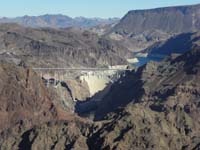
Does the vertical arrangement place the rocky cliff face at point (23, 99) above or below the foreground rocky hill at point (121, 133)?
below

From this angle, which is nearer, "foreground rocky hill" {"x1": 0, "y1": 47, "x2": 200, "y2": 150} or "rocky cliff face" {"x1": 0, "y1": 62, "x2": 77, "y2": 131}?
"foreground rocky hill" {"x1": 0, "y1": 47, "x2": 200, "y2": 150}

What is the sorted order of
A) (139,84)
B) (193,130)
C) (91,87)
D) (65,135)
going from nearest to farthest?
(65,135), (193,130), (139,84), (91,87)

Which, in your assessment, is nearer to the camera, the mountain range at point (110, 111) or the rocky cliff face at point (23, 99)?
the mountain range at point (110, 111)

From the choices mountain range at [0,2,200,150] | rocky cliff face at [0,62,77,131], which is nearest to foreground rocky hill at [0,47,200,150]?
mountain range at [0,2,200,150]

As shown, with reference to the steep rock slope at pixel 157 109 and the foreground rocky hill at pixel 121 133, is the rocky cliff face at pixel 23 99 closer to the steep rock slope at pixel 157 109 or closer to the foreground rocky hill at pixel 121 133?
the steep rock slope at pixel 157 109

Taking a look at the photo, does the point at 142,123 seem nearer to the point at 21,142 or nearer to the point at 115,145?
the point at 115,145

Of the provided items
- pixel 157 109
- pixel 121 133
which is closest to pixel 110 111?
pixel 157 109

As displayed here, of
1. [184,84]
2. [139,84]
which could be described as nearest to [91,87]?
[139,84]

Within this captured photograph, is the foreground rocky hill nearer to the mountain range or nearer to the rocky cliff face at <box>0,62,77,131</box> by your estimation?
the mountain range

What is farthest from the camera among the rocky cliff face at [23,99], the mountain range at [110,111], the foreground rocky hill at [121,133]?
the rocky cliff face at [23,99]

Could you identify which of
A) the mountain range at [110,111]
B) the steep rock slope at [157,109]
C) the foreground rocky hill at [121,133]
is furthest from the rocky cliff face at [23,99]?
the foreground rocky hill at [121,133]

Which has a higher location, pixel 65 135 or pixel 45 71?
pixel 65 135
